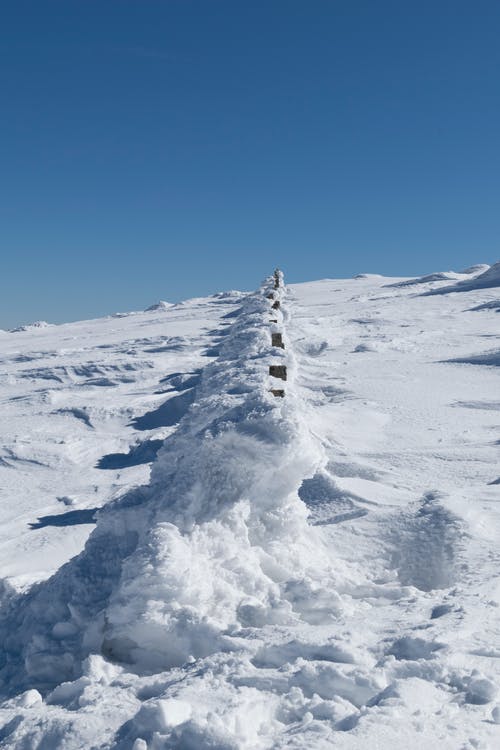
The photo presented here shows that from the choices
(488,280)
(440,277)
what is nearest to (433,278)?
(440,277)

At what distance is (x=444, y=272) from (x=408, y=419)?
81.2 ft

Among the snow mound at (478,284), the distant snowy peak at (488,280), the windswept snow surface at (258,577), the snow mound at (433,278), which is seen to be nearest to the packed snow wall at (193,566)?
the windswept snow surface at (258,577)

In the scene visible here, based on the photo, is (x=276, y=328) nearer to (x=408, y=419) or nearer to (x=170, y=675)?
(x=408, y=419)

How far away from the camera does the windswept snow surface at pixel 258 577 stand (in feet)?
8.12

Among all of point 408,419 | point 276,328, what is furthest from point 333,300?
point 408,419

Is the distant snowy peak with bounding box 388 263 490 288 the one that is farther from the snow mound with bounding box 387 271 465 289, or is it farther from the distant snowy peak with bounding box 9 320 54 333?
the distant snowy peak with bounding box 9 320 54 333

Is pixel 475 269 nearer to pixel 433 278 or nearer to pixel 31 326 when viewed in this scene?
pixel 433 278

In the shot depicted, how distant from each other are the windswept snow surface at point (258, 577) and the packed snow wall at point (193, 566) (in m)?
0.01

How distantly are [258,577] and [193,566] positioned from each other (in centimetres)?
43

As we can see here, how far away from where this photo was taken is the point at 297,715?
97.2 inches

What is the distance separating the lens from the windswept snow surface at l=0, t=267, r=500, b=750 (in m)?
2.47

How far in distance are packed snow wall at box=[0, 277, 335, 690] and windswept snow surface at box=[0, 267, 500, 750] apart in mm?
14

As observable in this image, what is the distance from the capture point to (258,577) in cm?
390

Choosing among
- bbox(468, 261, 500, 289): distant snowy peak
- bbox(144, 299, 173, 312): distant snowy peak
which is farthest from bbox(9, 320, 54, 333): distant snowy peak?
bbox(468, 261, 500, 289): distant snowy peak
